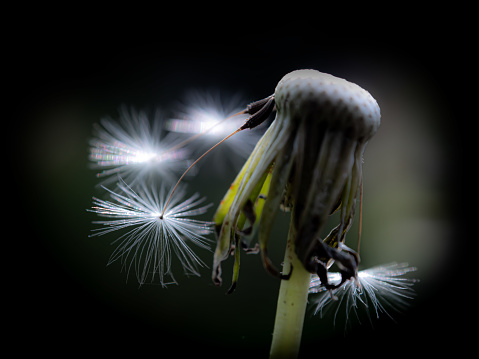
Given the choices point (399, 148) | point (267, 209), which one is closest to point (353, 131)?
point (267, 209)

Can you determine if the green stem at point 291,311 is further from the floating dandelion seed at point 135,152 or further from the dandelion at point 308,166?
the floating dandelion seed at point 135,152

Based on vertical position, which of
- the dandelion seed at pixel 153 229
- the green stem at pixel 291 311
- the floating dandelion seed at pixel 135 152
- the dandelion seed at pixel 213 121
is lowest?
the green stem at pixel 291 311

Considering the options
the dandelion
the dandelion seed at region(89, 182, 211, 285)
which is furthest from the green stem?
the dandelion seed at region(89, 182, 211, 285)

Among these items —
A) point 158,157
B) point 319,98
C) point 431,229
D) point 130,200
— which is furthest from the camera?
point 431,229

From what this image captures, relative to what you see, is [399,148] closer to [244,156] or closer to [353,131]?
[244,156]

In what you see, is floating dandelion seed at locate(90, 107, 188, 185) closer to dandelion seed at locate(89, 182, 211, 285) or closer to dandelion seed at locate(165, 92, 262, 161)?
dandelion seed at locate(165, 92, 262, 161)

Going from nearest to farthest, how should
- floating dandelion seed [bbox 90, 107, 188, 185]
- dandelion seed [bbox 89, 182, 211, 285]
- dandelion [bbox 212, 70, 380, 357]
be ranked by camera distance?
dandelion [bbox 212, 70, 380, 357] < dandelion seed [bbox 89, 182, 211, 285] < floating dandelion seed [bbox 90, 107, 188, 185]

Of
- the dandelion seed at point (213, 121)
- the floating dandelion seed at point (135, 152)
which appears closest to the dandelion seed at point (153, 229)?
the floating dandelion seed at point (135, 152)
